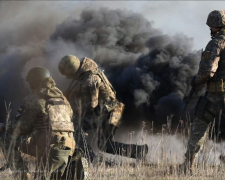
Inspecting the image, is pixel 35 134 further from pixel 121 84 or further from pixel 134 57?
pixel 134 57

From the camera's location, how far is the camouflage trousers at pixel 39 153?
12.2 feet

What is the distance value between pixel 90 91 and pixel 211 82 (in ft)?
7.85

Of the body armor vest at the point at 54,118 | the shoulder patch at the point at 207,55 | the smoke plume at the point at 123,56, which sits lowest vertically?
the body armor vest at the point at 54,118

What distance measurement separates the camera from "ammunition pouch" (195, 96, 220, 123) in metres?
4.24

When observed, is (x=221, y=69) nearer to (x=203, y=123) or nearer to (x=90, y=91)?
(x=203, y=123)

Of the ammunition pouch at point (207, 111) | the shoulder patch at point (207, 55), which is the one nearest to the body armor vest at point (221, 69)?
the shoulder patch at point (207, 55)

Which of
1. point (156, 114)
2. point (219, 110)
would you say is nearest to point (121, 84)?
point (156, 114)

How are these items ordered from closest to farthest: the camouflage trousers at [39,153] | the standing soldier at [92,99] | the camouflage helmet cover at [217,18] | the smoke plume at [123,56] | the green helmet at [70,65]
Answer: the camouflage trousers at [39,153], the camouflage helmet cover at [217,18], the standing soldier at [92,99], the green helmet at [70,65], the smoke plume at [123,56]

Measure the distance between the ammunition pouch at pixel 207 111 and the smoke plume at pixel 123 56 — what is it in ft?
10.3

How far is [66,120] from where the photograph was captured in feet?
13.2

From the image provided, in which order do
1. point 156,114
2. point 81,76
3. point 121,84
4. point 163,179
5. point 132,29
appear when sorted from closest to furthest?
point 163,179
point 81,76
point 156,114
point 121,84
point 132,29

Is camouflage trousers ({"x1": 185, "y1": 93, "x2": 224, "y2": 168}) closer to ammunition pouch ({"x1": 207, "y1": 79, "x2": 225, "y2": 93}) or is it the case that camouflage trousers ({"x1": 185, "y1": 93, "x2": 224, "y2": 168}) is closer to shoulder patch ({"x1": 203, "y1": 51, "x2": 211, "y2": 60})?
ammunition pouch ({"x1": 207, "y1": 79, "x2": 225, "y2": 93})

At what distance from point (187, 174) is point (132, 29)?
667 centimetres

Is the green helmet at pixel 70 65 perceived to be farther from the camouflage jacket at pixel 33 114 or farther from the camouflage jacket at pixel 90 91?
the camouflage jacket at pixel 33 114
